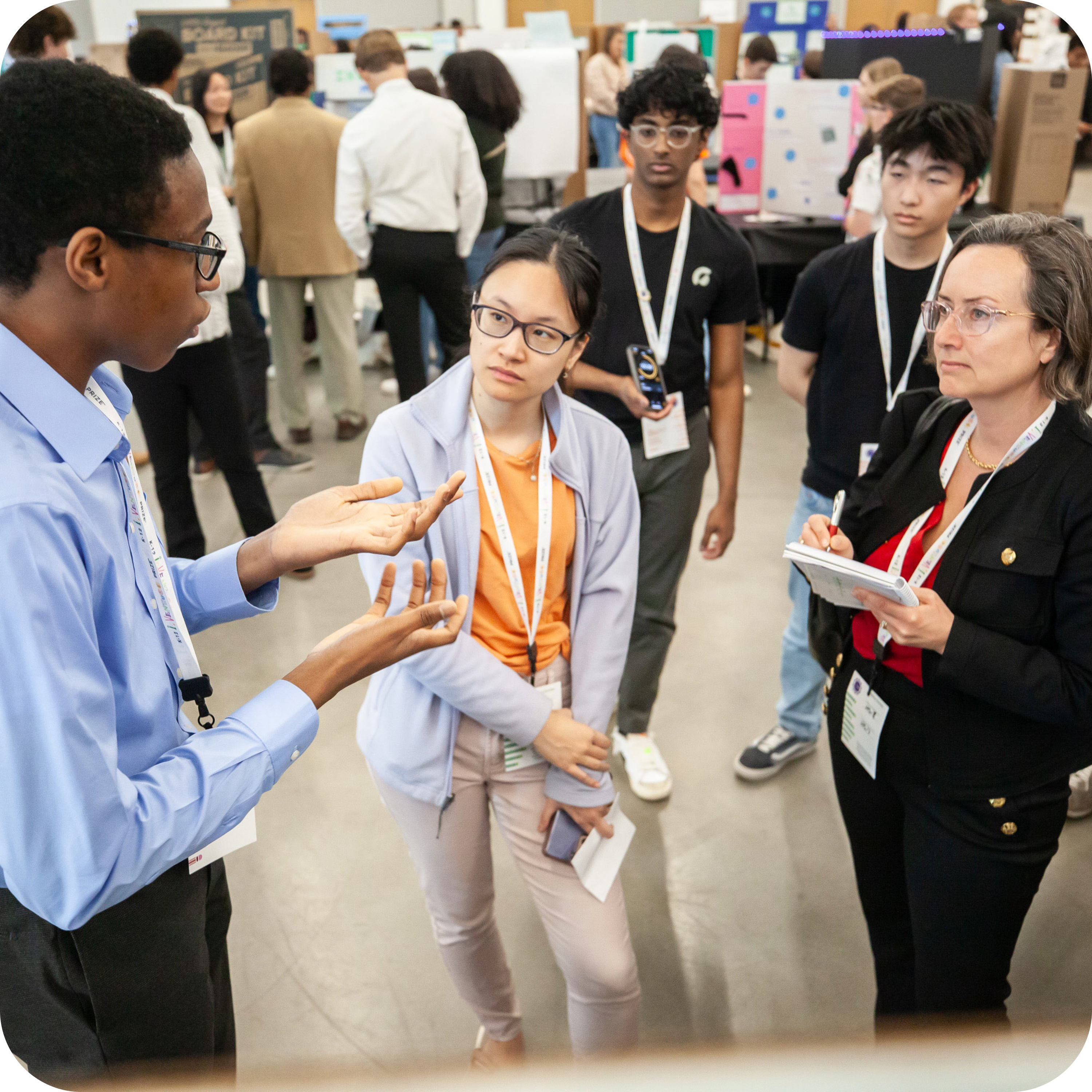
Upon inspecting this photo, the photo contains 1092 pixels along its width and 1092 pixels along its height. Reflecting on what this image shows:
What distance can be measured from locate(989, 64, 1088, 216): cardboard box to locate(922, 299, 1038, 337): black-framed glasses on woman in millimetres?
3804

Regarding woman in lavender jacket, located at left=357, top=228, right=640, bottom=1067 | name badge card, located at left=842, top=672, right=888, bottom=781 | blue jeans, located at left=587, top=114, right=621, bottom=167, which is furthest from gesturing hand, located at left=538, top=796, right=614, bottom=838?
blue jeans, located at left=587, top=114, right=621, bottom=167

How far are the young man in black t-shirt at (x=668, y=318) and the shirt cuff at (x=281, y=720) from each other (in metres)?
1.37

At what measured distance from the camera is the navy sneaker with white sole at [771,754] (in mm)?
2680

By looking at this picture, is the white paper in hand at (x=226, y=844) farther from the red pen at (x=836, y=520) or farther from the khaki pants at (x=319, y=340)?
the khaki pants at (x=319, y=340)

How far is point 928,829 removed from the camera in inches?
57.9

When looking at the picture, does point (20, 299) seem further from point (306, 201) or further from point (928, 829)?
point (306, 201)

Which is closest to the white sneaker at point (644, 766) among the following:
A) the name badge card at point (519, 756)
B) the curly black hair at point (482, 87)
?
the name badge card at point (519, 756)

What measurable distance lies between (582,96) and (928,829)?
17.2 ft

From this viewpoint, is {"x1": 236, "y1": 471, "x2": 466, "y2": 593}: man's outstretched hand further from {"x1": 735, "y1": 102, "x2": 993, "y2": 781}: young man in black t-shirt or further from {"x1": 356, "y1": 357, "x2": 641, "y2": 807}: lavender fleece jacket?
{"x1": 735, "y1": 102, "x2": 993, "y2": 781}: young man in black t-shirt

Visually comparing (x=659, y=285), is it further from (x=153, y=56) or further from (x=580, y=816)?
(x=153, y=56)

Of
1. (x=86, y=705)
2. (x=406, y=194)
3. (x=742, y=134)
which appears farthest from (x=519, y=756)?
(x=742, y=134)

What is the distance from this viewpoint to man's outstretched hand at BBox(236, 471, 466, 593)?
1106mm

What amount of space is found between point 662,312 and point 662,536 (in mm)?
559

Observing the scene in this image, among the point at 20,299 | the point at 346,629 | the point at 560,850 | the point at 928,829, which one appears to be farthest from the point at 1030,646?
the point at 20,299
